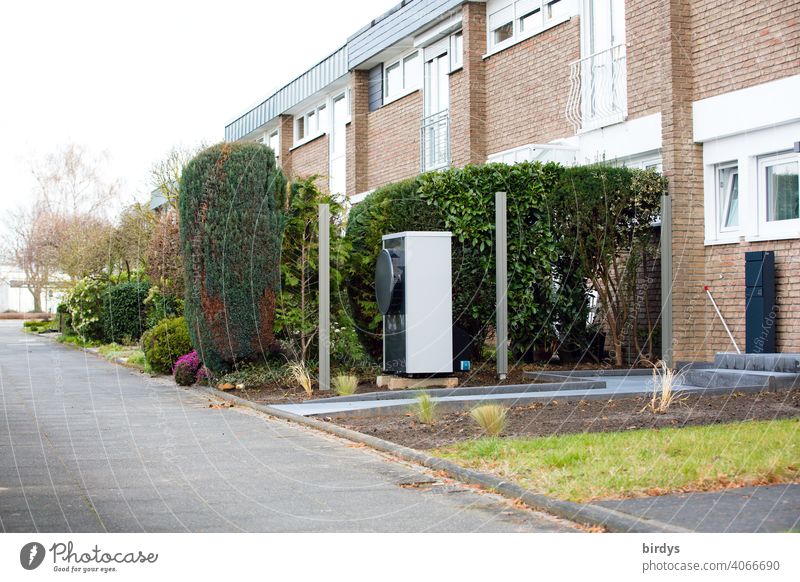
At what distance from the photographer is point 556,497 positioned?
6.46 m

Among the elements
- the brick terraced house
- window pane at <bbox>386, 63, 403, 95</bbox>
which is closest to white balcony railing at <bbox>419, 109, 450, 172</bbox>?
the brick terraced house

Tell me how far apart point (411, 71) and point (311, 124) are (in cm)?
735

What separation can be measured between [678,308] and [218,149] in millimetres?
7052

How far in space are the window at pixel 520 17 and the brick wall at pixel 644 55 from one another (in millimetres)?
2201

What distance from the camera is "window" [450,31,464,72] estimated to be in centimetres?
2125

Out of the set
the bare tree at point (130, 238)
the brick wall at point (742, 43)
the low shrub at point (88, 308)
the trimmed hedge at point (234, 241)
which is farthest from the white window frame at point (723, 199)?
the low shrub at point (88, 308)

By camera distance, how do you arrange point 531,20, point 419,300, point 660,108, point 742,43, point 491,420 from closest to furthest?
point 491,420
point 419,300
point 742,43
point 660,108
point 531,20

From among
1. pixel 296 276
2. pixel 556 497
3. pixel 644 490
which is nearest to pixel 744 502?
pixel 644 490

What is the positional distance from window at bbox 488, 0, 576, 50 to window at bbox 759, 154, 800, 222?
216 inches

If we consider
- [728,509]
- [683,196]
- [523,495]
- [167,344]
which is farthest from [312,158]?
[728,509]

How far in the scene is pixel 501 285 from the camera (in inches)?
551

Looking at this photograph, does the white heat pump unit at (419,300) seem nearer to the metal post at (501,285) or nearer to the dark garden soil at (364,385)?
the dark garden soil at (364,385)

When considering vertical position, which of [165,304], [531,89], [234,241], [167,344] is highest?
[531,89]

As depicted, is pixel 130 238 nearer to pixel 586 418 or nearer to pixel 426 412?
pixel 426 412
